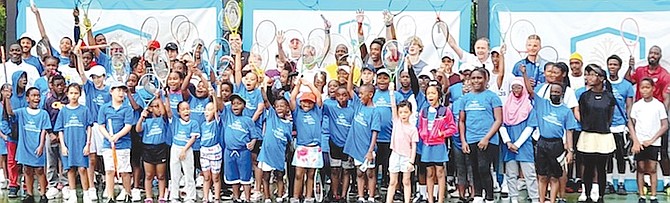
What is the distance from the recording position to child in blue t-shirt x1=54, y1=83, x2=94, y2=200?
7.97 meters

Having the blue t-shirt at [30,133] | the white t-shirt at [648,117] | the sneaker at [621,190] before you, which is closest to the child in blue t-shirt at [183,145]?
the blue t-shirt at [30,133]

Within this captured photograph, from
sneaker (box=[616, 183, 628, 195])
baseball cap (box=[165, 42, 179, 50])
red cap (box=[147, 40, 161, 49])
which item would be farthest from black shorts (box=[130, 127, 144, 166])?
sneaker (box=[616, 183, 628, 195])

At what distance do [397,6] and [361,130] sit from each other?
217 centimetres

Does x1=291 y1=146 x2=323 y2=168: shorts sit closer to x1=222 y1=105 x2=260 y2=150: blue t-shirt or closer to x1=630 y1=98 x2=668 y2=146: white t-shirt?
x1=222 y1=105 x2=260 y2=150: blue t-shirt

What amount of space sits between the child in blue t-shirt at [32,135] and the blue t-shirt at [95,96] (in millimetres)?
407

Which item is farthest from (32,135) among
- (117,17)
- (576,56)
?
(576,56)

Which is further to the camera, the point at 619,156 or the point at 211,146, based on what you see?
the point at 619,156

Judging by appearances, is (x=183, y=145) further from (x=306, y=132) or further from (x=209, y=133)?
(x=306, y=132)

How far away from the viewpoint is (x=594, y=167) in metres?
8.16

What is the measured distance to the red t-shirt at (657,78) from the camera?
8570mm

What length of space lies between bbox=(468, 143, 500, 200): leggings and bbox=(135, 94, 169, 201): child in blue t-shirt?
2.63m

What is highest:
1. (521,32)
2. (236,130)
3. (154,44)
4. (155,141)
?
(521,32)

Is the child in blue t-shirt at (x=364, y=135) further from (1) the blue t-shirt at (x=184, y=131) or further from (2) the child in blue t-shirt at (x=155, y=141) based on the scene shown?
(2) the child in blue t-shirt at (x=155, y=141)

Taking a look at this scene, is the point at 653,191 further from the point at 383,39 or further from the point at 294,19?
the point at 294,19
